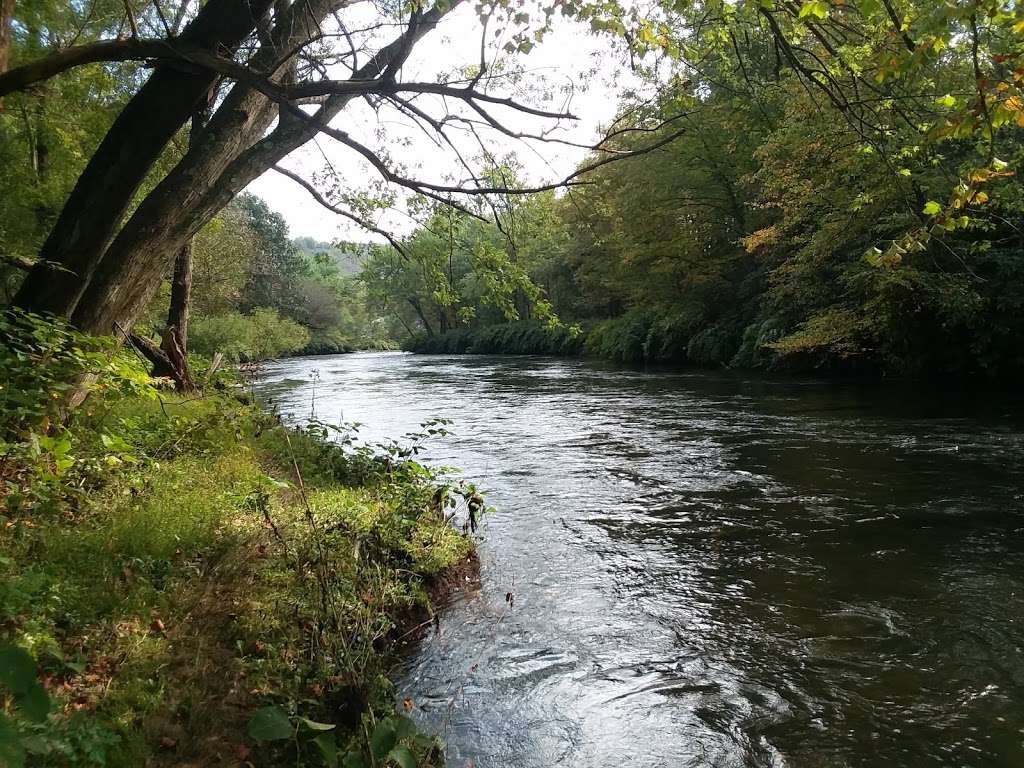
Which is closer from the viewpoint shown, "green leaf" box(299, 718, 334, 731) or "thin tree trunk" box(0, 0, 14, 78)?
"green leaf" box(299, 718, 334, 731)

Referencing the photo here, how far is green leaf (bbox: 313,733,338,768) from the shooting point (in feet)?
8.91

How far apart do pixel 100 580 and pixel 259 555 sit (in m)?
0.93

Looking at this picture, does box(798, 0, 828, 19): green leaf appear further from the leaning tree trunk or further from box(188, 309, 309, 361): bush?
box(188, 309, 309, 361): bush

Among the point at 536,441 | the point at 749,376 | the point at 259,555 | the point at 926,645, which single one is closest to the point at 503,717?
the point at 259,555

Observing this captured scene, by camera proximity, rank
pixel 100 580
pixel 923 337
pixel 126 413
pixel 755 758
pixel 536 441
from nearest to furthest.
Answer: pixel 755 758 < pixel 100 580 < pixel 126 413 < pixel 536 441 < pixel 923 337

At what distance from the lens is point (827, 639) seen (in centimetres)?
435

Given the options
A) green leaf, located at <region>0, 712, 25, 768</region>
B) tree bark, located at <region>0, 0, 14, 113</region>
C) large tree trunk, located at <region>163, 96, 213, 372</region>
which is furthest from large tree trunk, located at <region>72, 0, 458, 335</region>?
large tree trunk, located at <region>163, 96, 213, 372</region>

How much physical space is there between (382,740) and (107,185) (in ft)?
16.5

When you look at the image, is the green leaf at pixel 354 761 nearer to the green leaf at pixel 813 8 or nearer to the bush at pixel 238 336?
the green leaf at pixel 813 8

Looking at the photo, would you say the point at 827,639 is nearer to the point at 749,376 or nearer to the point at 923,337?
the point at 923,337

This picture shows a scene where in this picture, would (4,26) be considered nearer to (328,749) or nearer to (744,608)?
(328,749)

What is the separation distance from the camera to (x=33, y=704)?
1849 mm

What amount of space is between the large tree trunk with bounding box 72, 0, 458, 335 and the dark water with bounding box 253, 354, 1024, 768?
3.93 meters

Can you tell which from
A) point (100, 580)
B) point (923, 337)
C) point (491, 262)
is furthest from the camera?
point (923, 337)
